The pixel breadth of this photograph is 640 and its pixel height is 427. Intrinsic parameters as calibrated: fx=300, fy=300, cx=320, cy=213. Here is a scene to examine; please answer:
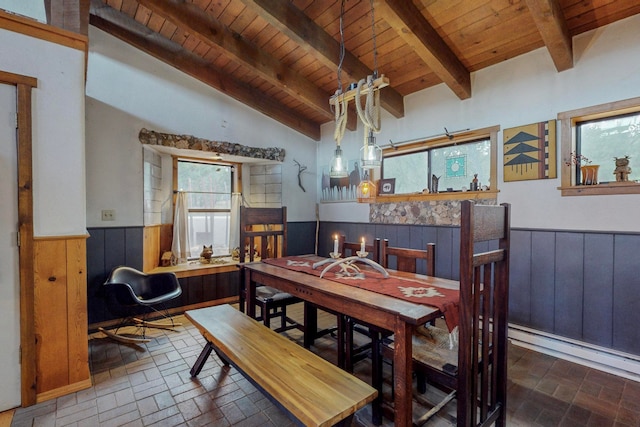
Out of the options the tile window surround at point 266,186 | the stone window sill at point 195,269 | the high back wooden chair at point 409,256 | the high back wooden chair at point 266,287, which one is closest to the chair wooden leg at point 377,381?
the high back wooden chair at point 409,256

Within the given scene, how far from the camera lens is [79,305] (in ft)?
6.84

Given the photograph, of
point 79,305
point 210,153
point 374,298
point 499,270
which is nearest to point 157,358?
point 79,305

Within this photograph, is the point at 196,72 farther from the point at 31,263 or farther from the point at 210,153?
the point at 31,263

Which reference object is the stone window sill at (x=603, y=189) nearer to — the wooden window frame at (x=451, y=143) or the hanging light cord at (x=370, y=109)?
the wooden window frame at (x=451, y=143)

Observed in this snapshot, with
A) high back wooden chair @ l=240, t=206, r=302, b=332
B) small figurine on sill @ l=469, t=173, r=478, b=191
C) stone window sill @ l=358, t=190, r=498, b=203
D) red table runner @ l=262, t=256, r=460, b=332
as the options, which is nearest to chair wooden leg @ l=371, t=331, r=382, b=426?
red table runner @ l=262, t=256, r=460, b=332

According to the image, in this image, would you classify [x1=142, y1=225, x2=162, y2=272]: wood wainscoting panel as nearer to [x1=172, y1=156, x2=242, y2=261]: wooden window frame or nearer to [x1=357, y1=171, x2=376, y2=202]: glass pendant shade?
[x1=172, y1=156, x2=242, y2=261]: wooden window frame

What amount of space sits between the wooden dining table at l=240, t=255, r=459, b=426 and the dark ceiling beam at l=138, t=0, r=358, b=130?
91.2 inches

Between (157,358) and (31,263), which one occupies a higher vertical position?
(31,263)

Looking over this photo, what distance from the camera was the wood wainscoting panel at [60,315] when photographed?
194 centimetres

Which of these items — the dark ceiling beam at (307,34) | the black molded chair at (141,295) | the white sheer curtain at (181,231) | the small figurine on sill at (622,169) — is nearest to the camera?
the small figurine on sill at (622,169)

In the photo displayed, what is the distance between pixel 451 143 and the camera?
3383 millimetres

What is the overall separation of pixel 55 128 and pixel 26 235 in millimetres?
709

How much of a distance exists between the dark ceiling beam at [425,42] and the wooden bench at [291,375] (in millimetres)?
2538

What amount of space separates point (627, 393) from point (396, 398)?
1.88 m
